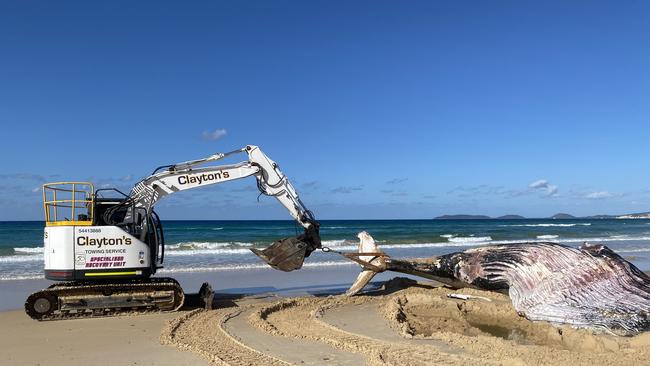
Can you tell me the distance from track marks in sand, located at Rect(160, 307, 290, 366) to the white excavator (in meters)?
1.10

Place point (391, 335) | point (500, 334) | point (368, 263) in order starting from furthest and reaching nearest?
point (368, 263) < point (500, 334) < point (391, 335)

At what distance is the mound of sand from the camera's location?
276 inches

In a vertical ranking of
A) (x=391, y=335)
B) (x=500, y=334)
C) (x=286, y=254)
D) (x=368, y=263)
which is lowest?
(x=500, y=334)

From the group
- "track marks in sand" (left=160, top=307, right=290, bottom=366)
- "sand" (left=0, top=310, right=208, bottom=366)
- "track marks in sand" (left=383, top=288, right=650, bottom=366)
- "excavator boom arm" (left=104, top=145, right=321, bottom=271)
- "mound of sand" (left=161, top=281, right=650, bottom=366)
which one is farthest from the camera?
"excavator boom arm" (left=104, top=145, right=321, bottom=271)

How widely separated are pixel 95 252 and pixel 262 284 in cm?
583

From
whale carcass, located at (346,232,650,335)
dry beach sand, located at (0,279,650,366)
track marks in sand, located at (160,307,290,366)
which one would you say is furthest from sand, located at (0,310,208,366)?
whale carcass, located at (346,232,650,335)

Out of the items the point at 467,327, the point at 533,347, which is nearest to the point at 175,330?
the point at 467,327

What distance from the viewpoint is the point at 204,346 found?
7.93 m

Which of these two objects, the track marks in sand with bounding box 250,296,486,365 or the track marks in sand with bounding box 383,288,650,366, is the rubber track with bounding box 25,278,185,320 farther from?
the track marks in sand with bounding box 383,288,650,366

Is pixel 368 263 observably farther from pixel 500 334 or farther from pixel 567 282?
pixel 567 282

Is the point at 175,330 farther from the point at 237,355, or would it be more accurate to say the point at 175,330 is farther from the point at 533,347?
the point at 533,347

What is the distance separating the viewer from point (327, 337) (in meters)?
8.29

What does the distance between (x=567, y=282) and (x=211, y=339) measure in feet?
18.5

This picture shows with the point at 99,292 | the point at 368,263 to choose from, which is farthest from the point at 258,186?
the point at 99,292
